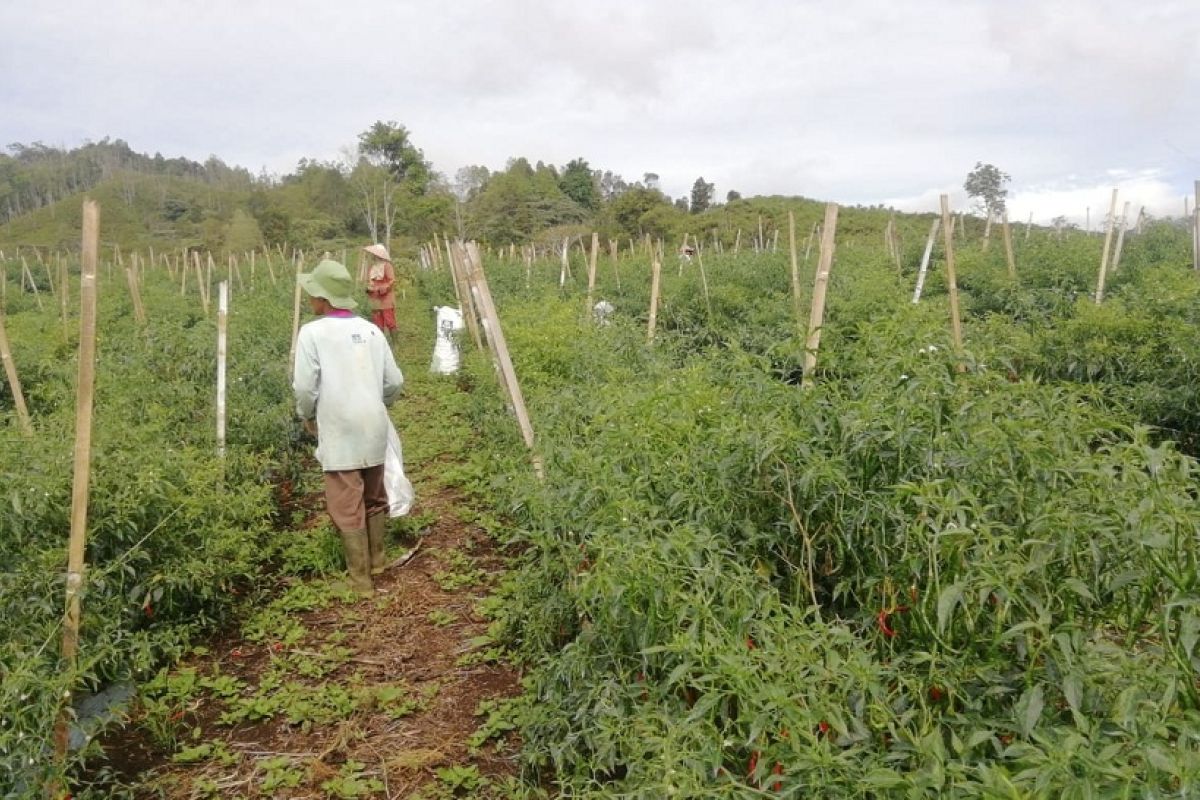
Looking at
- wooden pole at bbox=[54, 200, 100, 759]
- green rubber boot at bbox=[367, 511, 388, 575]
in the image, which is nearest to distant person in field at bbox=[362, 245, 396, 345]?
green rubber boot at bbox=[367, 511, 388, 575]

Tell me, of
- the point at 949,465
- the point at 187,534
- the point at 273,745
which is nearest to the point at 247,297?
the point at 187,534

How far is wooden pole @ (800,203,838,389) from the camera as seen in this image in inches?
109

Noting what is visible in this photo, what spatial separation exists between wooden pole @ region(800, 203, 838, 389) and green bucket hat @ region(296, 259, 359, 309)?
96.1 inches

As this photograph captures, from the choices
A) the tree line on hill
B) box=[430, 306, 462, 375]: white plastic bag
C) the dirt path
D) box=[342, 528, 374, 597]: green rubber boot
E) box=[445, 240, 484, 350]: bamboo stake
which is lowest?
the dirt path

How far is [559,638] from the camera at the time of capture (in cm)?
340

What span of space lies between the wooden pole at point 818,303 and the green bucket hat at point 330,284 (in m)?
2.44

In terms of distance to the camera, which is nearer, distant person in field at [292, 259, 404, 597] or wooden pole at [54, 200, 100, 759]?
wooden pole at [54, 200, 100, 759]

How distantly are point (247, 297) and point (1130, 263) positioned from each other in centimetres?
1411

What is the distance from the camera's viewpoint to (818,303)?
3.54m

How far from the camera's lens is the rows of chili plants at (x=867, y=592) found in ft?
5.13

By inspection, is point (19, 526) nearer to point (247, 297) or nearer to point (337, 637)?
point (337, 637)

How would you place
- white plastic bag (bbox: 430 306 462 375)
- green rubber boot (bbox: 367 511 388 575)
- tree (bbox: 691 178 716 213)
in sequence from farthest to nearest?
1. tree (bbox: 691 178 716 213)
2. white plastic bag (bbox: 430 306 462 375)
3. green rubber boot (bbox: 367 511 388 575)

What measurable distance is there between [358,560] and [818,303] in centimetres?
281

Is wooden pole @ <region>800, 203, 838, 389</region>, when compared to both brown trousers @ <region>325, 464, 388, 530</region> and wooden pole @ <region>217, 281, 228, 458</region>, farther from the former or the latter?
wooden pole @ <region>217, 281, 228, 458</region>
